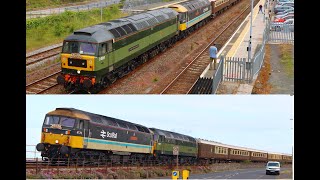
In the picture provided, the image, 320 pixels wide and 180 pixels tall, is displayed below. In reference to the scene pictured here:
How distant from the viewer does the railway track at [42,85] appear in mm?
16931

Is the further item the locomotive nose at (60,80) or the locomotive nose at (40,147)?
the locomotive nose at (60,80)

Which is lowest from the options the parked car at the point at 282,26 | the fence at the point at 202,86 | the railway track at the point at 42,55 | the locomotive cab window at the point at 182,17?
the fence at the point at 202,86

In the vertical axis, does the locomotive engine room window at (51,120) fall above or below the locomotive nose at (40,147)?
above

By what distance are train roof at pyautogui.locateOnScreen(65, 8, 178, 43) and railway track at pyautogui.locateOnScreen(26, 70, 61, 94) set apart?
6.03ft

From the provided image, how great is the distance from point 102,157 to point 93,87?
237 cm

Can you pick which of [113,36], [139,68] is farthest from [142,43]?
[113,36]

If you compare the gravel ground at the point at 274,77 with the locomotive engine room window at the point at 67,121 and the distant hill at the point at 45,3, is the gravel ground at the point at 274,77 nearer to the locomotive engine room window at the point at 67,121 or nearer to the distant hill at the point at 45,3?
the locomotive engine room window at the point at 67,121

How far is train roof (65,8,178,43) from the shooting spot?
16642 mm

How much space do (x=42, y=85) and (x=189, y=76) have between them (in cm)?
569

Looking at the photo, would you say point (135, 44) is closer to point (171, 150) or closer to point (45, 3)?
point (171, 150)

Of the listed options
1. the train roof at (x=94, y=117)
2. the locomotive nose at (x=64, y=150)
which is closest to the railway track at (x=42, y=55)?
the train roof at (x=94, y=117)

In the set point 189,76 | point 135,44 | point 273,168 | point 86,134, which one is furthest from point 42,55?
point 273,168

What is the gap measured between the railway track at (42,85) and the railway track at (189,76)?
150 inches

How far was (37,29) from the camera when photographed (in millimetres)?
26344
